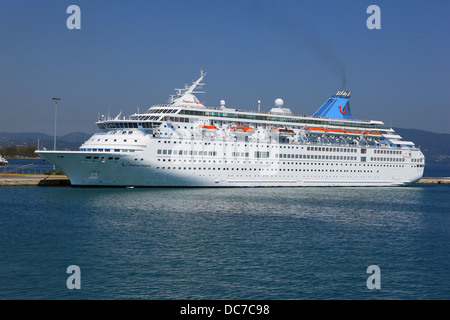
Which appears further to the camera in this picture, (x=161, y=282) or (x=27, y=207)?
(x=27, y=207)

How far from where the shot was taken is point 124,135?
141 ft

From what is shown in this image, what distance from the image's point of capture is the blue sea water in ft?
55.2

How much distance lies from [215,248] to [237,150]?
2527 centimetres

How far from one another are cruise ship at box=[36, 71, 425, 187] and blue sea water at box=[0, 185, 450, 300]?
400 centimetres

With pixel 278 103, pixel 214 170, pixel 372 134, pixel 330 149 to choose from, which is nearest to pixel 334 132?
pixel 330 149

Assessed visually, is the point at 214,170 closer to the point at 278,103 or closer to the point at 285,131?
the point at 285,131

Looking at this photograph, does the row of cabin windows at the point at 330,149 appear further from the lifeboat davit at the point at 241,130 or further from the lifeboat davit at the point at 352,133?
the lifeboat davit at the point at 241,130

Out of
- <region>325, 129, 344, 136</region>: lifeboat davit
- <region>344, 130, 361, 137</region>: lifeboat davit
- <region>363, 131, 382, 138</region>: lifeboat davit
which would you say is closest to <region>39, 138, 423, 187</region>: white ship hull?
<region>344, 130, 361, 137</region>: lifeboat davit

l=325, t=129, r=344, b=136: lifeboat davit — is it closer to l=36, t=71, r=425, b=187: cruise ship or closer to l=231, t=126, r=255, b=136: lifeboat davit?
l=36, t=71, r=425, b=187: cruise ship

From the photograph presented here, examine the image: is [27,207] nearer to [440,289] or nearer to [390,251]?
[390,251]

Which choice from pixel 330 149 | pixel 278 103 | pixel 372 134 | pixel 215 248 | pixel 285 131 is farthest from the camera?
pixel 372 134

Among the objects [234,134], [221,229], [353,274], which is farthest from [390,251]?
[234,134]

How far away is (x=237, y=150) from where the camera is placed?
4662cm
